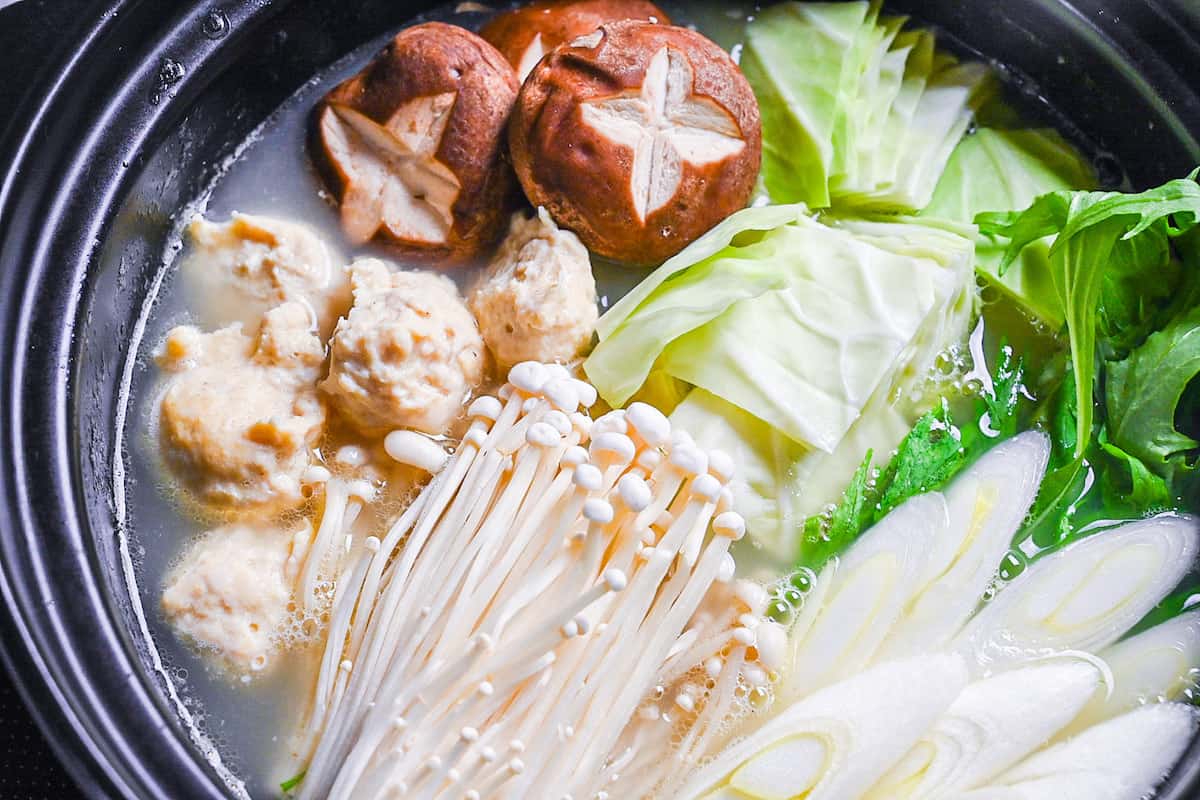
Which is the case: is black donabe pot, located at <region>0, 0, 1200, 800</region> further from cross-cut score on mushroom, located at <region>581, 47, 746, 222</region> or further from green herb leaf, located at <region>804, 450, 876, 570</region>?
Answer: cross-cut score on mushroom, located at <region>581, 47, 746, 222</region>

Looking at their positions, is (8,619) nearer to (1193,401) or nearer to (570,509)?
(570,509)

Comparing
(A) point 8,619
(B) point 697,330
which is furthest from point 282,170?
(A) point 8,619

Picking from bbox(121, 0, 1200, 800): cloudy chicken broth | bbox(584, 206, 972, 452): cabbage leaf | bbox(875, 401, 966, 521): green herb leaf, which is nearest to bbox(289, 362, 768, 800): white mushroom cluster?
bbox(121, 0, 1200, 800): cloudy chicken broth

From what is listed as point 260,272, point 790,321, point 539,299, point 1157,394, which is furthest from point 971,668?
point 260,272

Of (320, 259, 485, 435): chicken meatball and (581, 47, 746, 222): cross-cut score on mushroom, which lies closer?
(320, 259, 485, 435): chicken meatball

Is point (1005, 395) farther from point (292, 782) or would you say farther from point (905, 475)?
point (292, 782)

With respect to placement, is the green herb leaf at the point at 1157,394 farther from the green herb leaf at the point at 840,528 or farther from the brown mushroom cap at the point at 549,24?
the brown mushroom cap at the point at 549,24

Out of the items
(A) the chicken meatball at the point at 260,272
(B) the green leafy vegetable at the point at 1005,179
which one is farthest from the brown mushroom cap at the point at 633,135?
(B) the green leafy vegetable at the point at 1005,179
